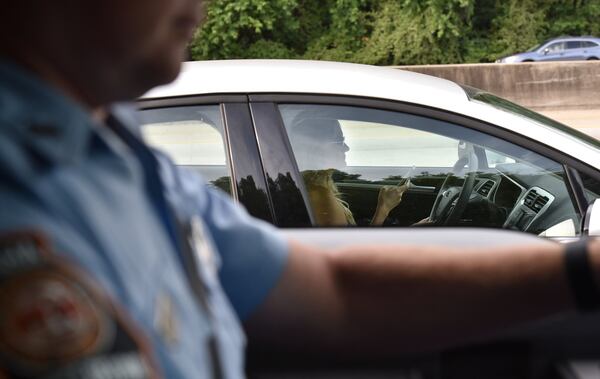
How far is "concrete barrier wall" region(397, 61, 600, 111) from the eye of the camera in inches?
646

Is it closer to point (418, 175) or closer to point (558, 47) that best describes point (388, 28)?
point (558, 47)

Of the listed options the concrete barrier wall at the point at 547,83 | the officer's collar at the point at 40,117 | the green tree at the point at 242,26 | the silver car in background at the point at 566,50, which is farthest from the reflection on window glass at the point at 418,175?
the green tree at the point at 242,26

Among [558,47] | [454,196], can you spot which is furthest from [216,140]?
[558,47]

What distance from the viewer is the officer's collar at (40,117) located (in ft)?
2.74

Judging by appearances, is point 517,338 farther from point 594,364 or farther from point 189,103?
point 189,103

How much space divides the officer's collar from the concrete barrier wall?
15.8 m

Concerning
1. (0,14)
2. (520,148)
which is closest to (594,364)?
(0,14)

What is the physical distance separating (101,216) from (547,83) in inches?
649

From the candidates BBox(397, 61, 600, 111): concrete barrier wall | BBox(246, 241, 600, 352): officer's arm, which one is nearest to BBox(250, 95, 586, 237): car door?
BBox(246, 241, 600, 352): officer's arm

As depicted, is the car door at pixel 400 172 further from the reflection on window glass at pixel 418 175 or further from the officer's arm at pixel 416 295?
the officer's arm at pixel 416 295

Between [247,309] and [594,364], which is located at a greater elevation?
[247,309]

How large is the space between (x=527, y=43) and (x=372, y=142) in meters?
28.0

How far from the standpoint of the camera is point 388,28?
29.6 m

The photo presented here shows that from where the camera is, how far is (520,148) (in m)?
3.22
